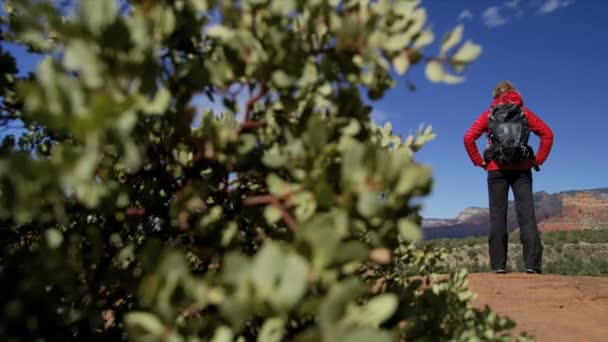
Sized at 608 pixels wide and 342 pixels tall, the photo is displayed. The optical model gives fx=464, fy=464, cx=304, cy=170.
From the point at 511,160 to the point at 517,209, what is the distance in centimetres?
72

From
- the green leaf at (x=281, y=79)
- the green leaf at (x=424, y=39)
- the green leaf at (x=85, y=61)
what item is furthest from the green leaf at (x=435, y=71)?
the green leaf at (x=85, y=61)

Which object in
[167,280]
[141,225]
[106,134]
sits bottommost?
[167,280]

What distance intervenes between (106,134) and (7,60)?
103 cm

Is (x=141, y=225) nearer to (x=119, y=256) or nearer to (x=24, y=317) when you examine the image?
(x=119, y=256)

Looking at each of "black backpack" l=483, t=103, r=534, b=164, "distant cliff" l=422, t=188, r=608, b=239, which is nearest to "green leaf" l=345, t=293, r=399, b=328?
"black backpack" l=483, t=103, r=534, b=164

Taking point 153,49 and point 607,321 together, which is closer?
point 153,49

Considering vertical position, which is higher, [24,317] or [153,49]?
[153,49]

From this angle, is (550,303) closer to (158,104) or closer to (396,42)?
(396,42)

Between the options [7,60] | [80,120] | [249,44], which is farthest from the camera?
[7,60]

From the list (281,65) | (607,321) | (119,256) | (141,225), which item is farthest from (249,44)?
(607,321)

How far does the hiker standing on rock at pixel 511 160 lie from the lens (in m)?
5.34

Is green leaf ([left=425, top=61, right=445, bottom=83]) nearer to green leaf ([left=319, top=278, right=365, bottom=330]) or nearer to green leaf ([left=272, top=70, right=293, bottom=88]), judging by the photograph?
green leaf ([left=272, top=70, right=293, bottom=88])

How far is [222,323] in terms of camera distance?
106 cm

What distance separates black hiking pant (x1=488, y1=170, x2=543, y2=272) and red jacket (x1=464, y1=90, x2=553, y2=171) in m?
0.12
